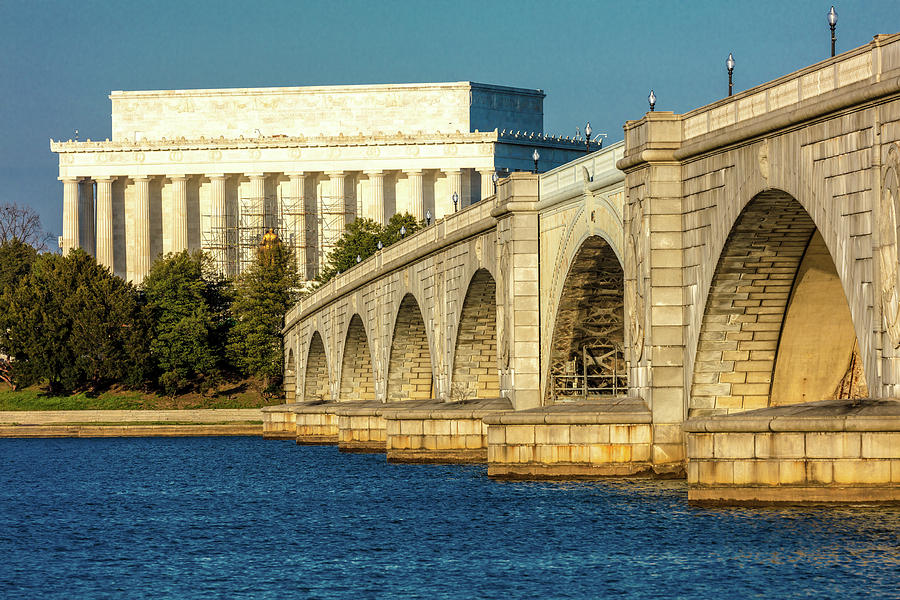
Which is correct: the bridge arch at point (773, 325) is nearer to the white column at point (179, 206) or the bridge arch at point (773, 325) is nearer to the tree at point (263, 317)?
the tree at point (263, 317)

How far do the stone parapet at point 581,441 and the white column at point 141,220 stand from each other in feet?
397

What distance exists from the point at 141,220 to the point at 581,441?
12520 centimetres

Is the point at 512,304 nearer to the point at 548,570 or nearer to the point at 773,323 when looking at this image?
the point at 773,323

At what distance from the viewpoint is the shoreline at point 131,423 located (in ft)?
352

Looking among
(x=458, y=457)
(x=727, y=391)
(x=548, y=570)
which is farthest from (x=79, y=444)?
(x=548, y=570)

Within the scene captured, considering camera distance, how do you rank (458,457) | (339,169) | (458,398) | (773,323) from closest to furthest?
(773,323)
(458,457)
(458,398)
(339,169)

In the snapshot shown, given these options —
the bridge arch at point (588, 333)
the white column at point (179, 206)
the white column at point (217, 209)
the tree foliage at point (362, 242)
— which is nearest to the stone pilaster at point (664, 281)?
the bridge arch at point (588, 333)

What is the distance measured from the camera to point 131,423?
110562 millimetres

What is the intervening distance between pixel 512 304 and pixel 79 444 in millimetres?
47622

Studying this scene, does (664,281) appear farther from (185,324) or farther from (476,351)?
(185,324)

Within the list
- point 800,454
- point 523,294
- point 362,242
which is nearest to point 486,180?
point 362,242

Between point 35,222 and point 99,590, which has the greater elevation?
point 35,222

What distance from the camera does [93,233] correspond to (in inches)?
6634

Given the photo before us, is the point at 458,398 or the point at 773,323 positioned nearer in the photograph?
the point at 773,323
